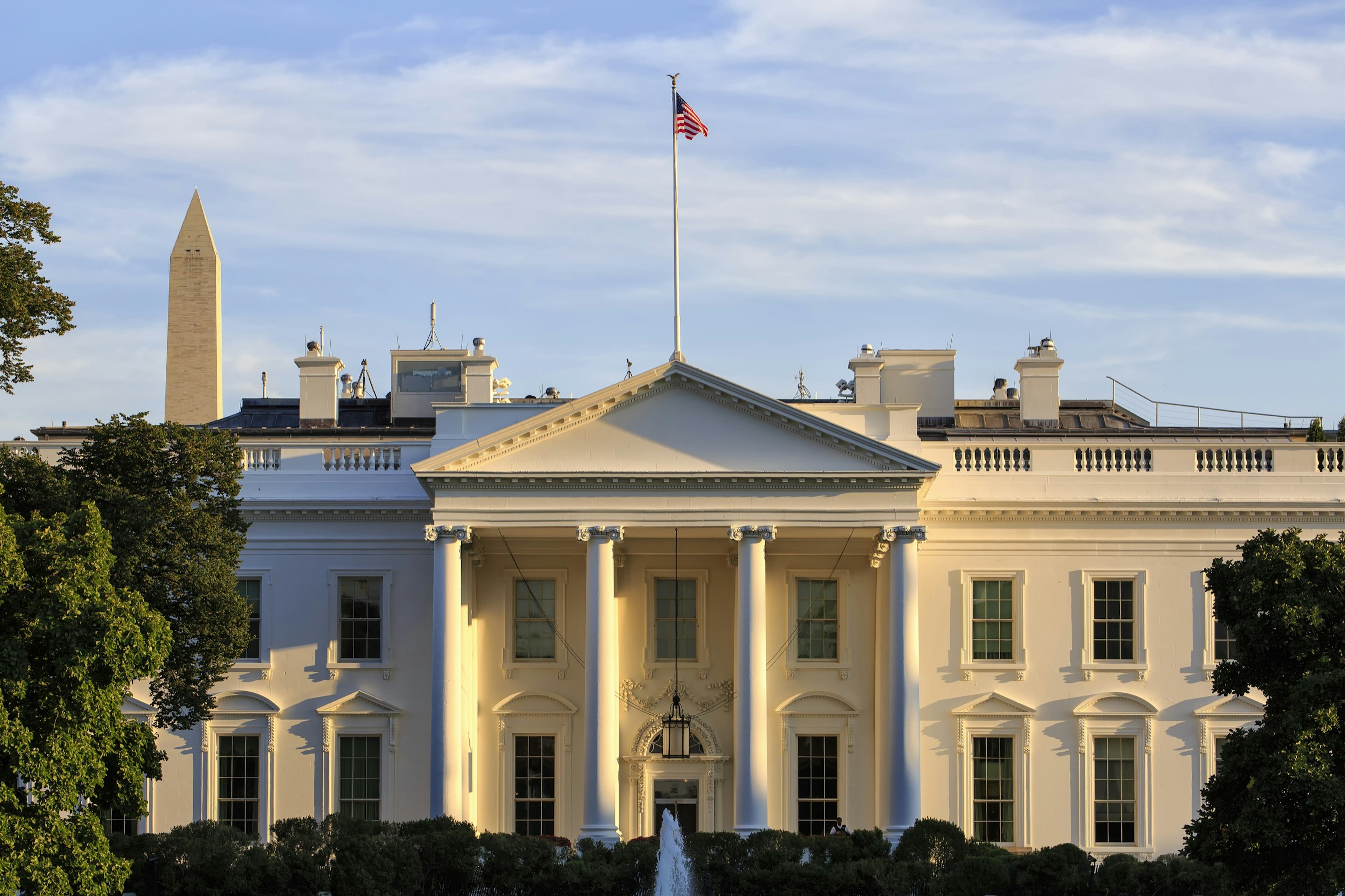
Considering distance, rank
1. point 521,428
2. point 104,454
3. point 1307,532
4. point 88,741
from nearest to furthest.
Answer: point 88,741, point 104,454, point 521,428, point 1307,532

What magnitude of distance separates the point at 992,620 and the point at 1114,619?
267 cm

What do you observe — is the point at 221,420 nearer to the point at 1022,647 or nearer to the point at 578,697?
the point at 578,697

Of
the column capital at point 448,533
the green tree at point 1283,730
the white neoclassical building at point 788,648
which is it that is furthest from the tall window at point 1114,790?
the column capital at point 448,533

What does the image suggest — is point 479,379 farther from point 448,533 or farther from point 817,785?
point 817,785

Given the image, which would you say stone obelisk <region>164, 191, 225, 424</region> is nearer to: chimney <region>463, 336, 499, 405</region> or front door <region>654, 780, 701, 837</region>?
chimney <region>463, 336, 499, 405</region>

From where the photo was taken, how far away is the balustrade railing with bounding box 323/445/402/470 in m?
40.6

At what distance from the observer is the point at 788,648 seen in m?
40.5

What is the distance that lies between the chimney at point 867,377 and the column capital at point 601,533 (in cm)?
868

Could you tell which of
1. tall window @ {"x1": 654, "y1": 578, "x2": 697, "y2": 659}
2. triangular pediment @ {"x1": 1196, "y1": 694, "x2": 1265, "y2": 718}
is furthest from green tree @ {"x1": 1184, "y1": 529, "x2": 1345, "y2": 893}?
tall window @ {"x1": 654, "y1": 578, "x2": 697, "y2": 659}

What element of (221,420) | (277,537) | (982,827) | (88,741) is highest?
(221,420)

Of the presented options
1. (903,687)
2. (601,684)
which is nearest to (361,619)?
(601,684)

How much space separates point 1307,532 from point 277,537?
22512 millimetres

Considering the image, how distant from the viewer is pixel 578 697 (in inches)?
1598

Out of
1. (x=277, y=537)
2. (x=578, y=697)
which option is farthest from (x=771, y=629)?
(x=277, y=537)
